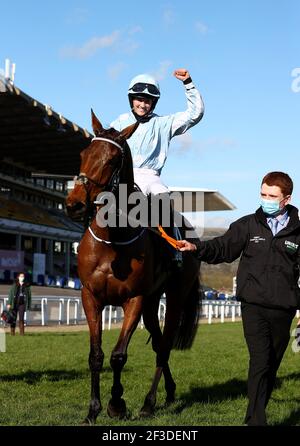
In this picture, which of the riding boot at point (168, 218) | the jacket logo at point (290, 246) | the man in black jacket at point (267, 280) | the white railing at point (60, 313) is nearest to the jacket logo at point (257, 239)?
the man in black jacket at point (267, 280)

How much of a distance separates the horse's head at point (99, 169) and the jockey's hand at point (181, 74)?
0.97 metres

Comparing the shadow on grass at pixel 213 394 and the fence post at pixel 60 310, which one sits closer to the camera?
the shadow on grass at pixel 213 394

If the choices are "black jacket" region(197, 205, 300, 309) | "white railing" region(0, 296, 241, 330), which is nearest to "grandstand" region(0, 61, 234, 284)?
"white railing" region(0, 296, 241, 330)

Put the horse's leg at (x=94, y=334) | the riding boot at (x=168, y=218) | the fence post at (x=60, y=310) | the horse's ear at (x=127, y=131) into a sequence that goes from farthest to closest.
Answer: the fence post at (x=60, y=310), the riding boot at (x=168, y=218), the horse's leg at (x=94, y=334), the horse's ear at (x=127, y=131)

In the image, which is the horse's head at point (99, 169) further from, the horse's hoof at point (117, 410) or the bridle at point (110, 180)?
the horse's hoof at point (117, 410)

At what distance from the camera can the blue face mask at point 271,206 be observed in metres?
4.12

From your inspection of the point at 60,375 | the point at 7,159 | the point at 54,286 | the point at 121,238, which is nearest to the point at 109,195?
the point at 121,238

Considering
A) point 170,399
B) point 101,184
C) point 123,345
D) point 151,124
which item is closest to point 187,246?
point 101,184

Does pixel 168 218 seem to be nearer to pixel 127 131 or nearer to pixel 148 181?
pixel 148 181

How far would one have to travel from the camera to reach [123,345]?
5023 mm

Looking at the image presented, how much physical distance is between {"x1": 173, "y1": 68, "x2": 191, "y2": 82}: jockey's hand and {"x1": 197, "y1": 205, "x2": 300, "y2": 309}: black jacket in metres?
1.78

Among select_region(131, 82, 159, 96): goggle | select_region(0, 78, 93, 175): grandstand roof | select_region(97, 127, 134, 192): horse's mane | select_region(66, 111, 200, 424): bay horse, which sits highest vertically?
select_region(0, 78, 93, 175): grandstand roof

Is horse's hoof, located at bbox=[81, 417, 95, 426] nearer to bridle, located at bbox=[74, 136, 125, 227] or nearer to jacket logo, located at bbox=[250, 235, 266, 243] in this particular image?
bridle, located at bbox=[74, 136, 125, 227]

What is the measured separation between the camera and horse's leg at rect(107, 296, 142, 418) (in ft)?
16.4
